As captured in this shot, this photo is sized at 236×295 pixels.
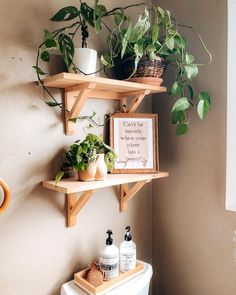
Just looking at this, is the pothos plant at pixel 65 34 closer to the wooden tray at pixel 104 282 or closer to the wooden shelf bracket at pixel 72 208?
the wooden shelf bracket at pixel 72 208

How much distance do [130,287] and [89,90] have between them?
2.85 feet

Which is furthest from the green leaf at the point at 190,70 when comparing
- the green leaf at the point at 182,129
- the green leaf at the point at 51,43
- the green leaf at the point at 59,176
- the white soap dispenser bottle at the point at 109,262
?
the white soap dispenser bottle at the point at 109,262

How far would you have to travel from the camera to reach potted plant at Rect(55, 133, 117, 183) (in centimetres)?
113

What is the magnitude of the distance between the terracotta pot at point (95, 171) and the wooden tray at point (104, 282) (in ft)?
1.45

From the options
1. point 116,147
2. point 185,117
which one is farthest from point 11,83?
point 185,117

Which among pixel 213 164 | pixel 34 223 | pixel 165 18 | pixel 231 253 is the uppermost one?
pixel 165 18

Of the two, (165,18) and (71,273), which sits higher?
(165,18)

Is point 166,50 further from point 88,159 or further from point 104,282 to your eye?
point 104,282

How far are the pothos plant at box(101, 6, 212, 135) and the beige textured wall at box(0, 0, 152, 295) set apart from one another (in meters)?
0.16

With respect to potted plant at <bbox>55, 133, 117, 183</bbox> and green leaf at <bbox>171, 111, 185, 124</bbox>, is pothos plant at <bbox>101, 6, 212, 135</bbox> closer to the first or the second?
green leaf at <bbox>171, 111, 185, 124</bbox>

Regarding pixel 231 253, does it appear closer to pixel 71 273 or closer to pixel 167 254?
pixel 167 254

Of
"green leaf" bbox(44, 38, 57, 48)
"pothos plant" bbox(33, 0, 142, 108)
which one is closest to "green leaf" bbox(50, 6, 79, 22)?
"pothos plant" bbox(33, 0, 142, 108)

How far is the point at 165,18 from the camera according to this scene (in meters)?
1.19

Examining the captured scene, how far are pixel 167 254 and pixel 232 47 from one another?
1108 mm
